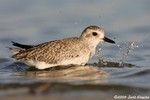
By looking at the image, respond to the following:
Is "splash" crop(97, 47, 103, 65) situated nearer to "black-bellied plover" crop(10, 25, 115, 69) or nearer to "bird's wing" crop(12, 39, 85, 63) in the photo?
"black-bellied plover" crop(10, 25, 115, 69)

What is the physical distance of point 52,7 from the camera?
21.9m

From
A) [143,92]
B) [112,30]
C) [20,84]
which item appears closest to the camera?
[143,92]

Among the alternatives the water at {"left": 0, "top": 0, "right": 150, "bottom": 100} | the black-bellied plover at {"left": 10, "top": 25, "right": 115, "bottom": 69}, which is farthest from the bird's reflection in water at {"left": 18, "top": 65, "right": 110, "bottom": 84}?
the black-bellied plover at {"left": 10, "top": 25, "right": 115, "bottom": 69}

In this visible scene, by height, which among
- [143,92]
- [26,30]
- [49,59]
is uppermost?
[26,30]

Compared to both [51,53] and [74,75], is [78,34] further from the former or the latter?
[74,75]

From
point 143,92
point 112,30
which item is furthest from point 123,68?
point 112,30

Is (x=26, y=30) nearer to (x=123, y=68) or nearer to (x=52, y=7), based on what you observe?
(x=52, y=7)

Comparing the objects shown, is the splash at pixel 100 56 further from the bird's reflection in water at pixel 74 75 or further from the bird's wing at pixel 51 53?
the bird's wing at pixel 51 53

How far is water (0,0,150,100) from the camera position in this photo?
38.4 ft

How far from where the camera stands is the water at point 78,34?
11.7 meters

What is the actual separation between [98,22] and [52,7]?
2.28 metres

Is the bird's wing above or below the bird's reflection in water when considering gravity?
above

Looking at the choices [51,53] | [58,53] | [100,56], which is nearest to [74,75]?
[58,53]

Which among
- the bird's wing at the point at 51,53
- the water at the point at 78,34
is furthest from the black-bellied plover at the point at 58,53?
the water at the point at 78,34
